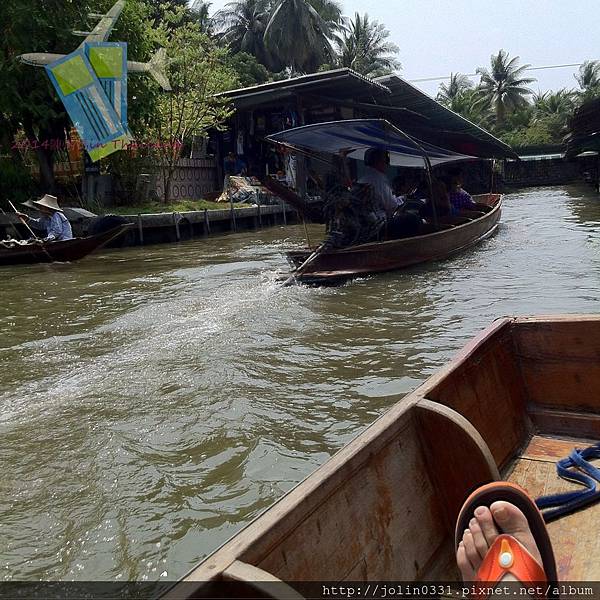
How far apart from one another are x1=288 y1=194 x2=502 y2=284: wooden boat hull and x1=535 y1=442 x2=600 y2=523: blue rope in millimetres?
5831

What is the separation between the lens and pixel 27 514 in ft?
10.1

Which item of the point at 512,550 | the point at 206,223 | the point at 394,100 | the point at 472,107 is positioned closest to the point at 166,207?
the point at 206,223

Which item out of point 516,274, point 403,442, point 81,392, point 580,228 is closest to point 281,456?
point 403,442

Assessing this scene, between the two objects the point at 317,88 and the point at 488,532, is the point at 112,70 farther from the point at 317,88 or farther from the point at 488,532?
the point at 488,532

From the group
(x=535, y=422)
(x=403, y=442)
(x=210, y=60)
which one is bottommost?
(x=535, y=422)

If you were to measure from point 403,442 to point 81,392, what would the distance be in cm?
333

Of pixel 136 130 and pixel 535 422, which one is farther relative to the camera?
pixel 136 130

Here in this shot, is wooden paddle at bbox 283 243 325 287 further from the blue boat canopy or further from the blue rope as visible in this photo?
the blue rope

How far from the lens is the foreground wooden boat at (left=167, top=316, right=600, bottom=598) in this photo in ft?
4.97

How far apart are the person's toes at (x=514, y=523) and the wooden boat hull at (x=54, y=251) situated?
11054 mm

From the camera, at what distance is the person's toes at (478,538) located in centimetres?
161

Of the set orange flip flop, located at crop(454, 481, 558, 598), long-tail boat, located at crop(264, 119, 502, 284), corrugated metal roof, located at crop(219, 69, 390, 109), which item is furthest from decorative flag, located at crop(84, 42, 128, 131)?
orange flip flop, located at crop(454, 481, 558, 598)

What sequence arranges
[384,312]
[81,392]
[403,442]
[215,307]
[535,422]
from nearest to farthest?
[403,442], [535,422], [81,392], [384,312], [215,307]

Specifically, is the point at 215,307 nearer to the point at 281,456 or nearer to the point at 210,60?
the point at 281,456
